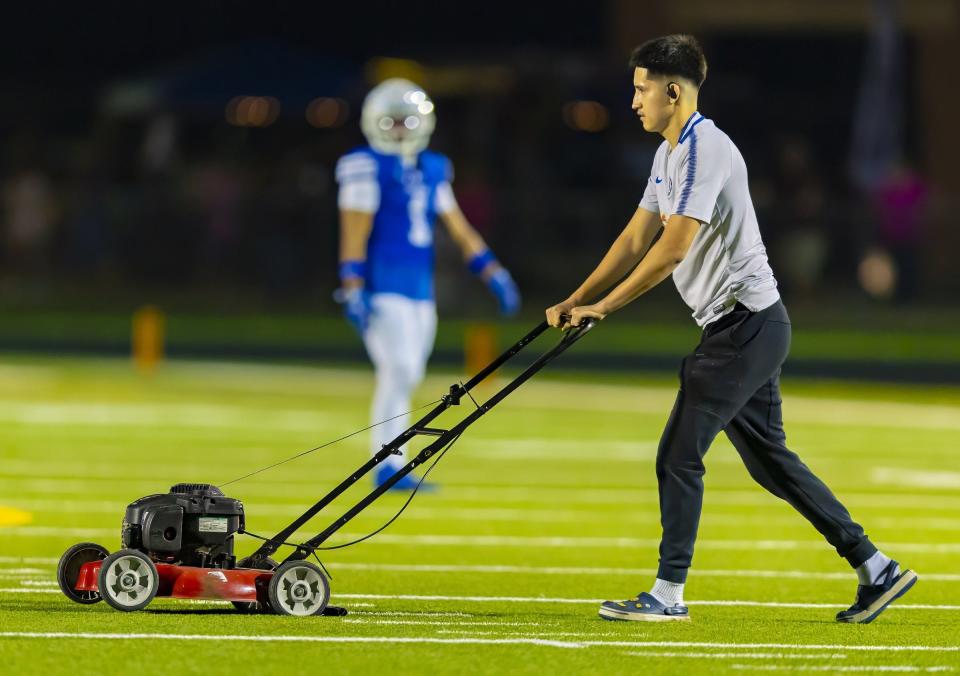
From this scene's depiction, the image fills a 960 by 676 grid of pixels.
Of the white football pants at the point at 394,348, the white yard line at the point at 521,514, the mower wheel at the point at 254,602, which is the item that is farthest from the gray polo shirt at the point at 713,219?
the white football pants at the point at 394,348

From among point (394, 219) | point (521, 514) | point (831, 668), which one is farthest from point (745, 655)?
point (394, 219)

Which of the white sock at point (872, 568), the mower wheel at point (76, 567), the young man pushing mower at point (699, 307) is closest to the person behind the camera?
the young man pushing mower at point (699, 307)

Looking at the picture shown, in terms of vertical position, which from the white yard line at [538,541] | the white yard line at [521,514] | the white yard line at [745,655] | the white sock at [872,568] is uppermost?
the white yard line at [521,514]

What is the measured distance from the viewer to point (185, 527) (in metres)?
9.27

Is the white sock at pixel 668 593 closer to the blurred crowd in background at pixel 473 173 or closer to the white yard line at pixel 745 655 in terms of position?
the white yard line at pixel 745 655

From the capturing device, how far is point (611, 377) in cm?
2858

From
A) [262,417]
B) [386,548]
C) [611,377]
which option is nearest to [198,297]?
[611,377]

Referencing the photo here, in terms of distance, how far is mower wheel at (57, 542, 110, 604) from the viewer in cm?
945

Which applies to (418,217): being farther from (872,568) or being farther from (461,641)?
(461,641)

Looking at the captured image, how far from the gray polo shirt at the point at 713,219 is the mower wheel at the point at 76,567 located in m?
2.52

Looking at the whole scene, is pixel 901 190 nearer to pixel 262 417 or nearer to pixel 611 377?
pixel 611 377

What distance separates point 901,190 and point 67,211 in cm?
1202

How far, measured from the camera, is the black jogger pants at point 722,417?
30.5ft

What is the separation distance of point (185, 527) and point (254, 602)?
0.48 m
